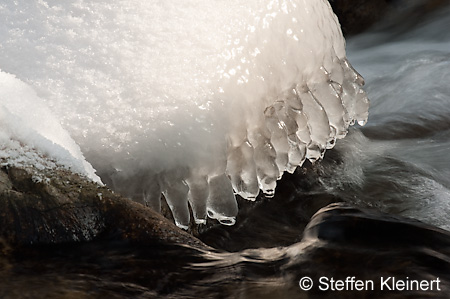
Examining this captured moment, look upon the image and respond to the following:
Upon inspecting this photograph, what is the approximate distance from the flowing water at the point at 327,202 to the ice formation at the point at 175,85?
41cm

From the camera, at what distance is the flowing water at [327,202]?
1.62 m

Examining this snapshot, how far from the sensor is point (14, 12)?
246 centimetres

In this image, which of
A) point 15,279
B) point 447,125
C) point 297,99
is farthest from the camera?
point 447,125

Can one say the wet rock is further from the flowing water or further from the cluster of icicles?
the cluster of icicles

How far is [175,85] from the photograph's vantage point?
2.27m

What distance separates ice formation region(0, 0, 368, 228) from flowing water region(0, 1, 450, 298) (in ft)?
1.34

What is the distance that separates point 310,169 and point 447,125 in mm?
1594

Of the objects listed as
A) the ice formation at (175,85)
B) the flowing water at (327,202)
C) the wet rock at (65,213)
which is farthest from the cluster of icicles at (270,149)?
the wet rock at (65,213)

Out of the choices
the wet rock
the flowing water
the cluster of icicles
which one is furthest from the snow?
the cluster of icicles

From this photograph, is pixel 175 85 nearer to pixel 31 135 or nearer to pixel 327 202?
pixel 31 135

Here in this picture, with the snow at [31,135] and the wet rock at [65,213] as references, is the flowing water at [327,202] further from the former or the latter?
the snow at [31,135]

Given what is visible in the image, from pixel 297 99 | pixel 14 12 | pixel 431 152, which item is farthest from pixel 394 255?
pixel 431 152

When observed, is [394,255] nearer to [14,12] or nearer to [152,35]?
[152,35]

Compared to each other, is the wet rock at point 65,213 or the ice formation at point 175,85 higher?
the ice formation at point 175,85
